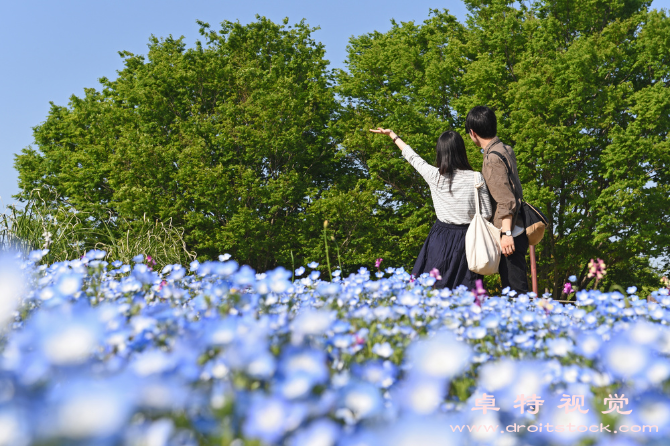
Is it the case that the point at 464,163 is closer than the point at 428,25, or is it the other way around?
the point at 464,163

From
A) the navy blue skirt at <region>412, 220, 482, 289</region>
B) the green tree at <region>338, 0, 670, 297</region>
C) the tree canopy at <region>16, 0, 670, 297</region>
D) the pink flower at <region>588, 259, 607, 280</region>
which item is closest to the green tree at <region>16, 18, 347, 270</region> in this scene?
the tree canopy at <region>16, 0, 670, 297</region>

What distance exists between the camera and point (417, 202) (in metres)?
14.6

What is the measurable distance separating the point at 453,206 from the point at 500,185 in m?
0.37

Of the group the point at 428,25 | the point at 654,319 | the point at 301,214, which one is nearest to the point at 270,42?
the point at 428,25

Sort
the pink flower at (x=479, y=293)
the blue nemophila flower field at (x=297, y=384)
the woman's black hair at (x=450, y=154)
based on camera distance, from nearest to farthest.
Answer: the blue nemophila flower field at (x=297, y=384)
the pink flower at (x=479, y=293)
the woman's black hair at (x=450, y=154)

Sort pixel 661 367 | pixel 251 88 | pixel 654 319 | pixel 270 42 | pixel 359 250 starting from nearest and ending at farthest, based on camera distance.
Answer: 1. pixel 661 367
2. pixel 654 319
3. pixel 359 250
4. pixel 251 88
5. pixel 270 42

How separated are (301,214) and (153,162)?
456cm

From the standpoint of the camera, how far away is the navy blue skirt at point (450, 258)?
3.37 m

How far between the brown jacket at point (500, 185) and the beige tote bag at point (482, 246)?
136 mm

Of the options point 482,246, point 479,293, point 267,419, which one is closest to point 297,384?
point 267,419

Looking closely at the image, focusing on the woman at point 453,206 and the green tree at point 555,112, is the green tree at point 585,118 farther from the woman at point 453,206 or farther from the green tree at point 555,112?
the woman at point 453,206

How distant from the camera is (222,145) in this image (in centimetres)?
1405

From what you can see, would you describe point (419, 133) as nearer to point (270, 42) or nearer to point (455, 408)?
point (270, 42)

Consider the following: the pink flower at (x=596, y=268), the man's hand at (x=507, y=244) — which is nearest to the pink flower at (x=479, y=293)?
the pink flower at (x=596, y=268)
